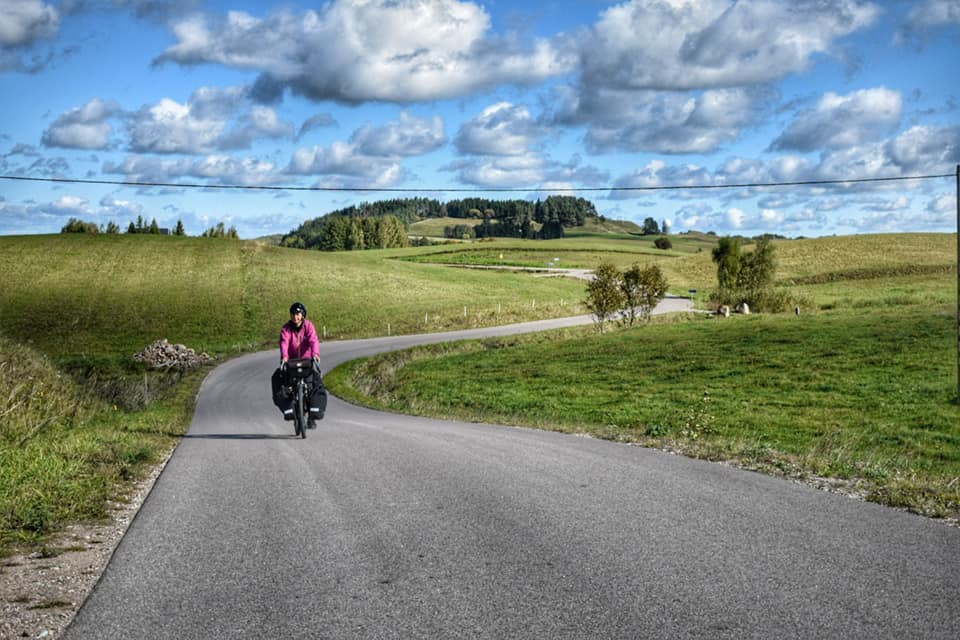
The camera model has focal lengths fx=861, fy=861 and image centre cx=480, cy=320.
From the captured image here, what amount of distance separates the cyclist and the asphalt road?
445cm

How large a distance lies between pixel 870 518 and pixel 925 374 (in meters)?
22.7

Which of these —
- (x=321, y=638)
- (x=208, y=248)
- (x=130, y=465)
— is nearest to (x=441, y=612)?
(x=321, y=638)

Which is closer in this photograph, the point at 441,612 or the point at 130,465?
the point at 441,612

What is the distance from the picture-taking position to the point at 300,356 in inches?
607

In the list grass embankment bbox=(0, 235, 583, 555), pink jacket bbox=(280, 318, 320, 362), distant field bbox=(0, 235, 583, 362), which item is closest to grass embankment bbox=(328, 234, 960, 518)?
pink jacket bbox=(280, 318, 320, 362)

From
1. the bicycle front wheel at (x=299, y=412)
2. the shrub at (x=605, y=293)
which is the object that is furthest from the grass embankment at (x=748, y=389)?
the bicycle front wheel at (x=299, y=412)

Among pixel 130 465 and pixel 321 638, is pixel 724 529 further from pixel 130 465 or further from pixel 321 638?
pixel 130 465

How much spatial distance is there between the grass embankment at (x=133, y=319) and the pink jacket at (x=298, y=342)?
2.63 meters

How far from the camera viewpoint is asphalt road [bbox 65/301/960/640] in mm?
5039

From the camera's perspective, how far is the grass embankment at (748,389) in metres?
13.0

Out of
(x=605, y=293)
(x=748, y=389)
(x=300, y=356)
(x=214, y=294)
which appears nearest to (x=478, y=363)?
(x=748, y=389)

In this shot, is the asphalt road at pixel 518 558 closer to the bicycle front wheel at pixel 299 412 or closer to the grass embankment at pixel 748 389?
the grass embankment at pixel 748 389

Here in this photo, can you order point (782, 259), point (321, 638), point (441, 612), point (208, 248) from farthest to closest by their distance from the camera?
point (782, 259) → point (208, 248) → point (441, 612) → point (321, 638)

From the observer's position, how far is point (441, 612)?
523 cm
